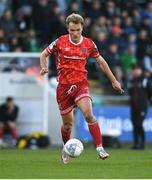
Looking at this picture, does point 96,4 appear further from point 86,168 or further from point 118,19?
point 86,168

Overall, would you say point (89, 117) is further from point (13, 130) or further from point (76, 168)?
point (13, 130)

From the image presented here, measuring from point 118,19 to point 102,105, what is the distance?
307 cm

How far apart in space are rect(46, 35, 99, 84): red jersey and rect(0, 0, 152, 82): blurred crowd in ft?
34.7

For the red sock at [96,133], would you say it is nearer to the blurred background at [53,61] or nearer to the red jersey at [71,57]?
the red jersey at [71,57]

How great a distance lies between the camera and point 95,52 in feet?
49.9

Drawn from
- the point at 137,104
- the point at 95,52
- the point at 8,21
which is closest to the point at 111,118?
the point at 137,104

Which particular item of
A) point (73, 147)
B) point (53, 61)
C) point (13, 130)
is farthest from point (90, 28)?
point (73, 147)

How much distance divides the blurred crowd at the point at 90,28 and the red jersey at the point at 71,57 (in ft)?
34.7

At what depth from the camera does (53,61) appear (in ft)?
86.2

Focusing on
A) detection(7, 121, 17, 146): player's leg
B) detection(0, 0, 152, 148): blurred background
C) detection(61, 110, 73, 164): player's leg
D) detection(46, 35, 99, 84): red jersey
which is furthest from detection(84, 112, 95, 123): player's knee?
detection(7, 121, 17, 146): player's leg

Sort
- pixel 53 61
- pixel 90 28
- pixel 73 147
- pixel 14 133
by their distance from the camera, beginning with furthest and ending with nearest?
pixel 90 28 → pixel 53 61 → pixel 14 133 → pixel 73 147

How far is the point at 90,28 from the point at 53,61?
170cm

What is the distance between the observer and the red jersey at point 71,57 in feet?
49.4

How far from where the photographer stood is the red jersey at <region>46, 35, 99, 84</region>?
1507 centimetres
